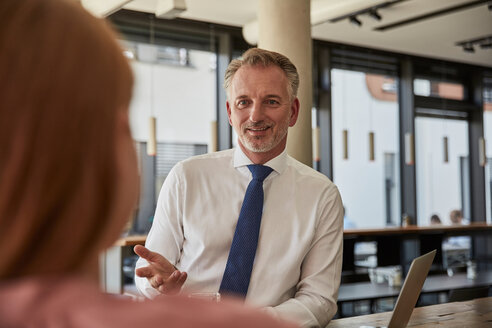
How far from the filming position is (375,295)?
16.3 ft

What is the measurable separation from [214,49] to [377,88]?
131 inches

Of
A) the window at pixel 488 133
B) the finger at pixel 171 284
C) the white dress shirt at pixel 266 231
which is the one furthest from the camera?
the window at pixel 488 133

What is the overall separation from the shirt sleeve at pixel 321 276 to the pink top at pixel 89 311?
142cm

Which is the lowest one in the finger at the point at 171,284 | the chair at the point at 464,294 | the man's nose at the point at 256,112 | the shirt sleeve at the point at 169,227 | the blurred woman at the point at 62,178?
the chair at the point at 464,294

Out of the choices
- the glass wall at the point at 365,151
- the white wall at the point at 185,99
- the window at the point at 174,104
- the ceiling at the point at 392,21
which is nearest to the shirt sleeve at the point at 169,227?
the ceiling at the point at 392,21

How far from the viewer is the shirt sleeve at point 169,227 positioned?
6.76 ft

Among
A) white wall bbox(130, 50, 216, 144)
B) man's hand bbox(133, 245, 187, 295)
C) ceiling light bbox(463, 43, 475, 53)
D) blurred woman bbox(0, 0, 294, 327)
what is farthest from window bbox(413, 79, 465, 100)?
blurred woman bbox(0, 0, 294, 327)

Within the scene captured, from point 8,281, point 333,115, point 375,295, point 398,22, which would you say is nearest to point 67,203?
point 8,281

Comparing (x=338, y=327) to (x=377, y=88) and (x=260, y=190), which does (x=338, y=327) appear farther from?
(x=377, y=88)

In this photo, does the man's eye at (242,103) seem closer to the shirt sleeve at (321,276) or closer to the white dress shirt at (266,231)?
the white dress shirt at (266,231)

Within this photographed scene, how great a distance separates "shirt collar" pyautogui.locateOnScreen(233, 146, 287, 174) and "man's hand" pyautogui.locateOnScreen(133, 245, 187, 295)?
2.01 ft

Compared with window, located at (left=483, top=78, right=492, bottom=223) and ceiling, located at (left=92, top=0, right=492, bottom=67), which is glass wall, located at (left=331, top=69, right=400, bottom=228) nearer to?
ceiling, located at (left=92, top=0, right=492, bottom=67)

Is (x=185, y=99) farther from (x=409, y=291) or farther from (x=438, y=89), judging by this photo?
(x=409, y=291)

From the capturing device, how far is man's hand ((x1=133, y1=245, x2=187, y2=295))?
156cm
